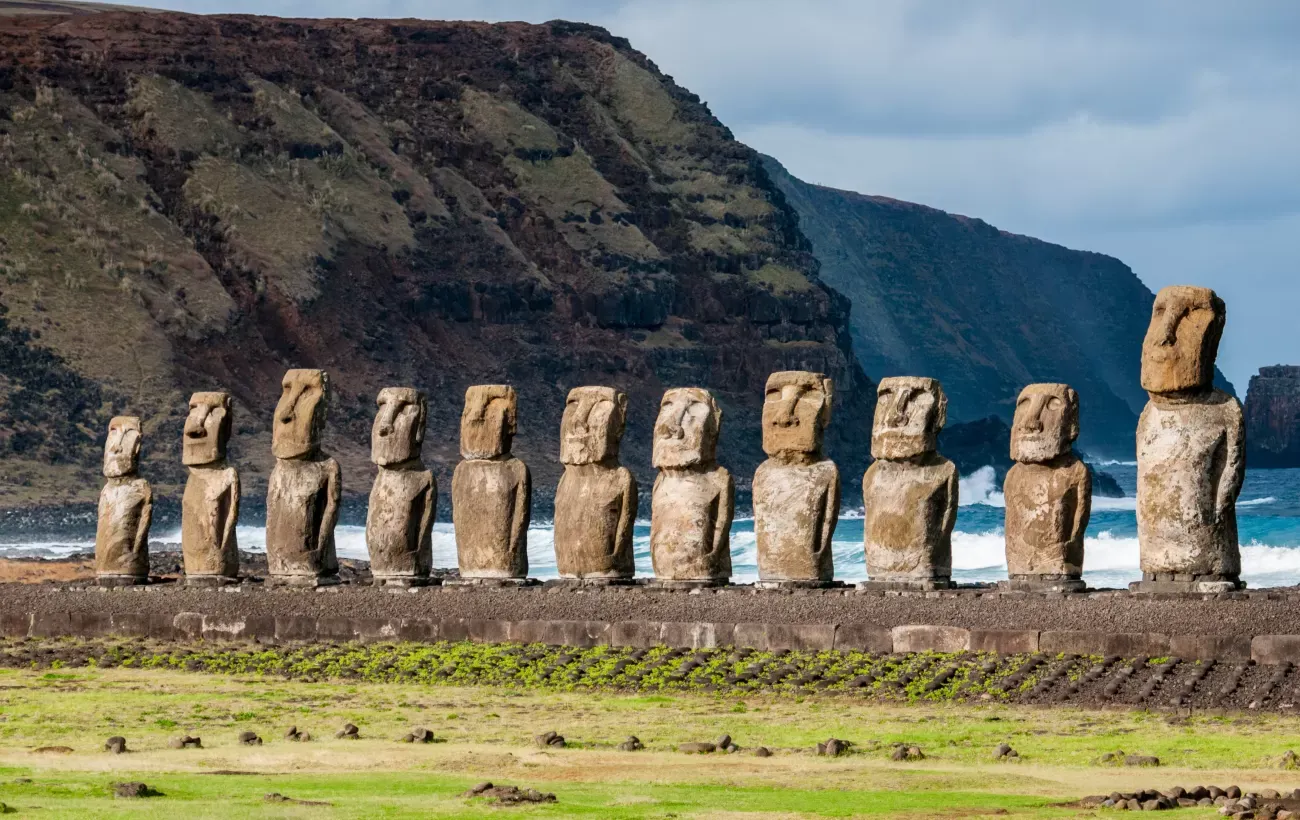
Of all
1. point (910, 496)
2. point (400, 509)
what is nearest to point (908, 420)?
point (910, 496)

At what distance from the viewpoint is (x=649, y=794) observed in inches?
473

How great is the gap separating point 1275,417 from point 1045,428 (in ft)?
386

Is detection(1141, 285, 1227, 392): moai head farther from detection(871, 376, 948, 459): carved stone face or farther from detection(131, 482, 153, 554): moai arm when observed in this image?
detection(131, 482, 153, 554): moai arm

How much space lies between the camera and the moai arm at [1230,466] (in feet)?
58.5

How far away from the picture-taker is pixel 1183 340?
18.0 m

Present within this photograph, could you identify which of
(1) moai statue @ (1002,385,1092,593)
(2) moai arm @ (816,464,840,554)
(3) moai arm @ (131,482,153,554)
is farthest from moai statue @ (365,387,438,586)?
(1) moai statue @ (1002,385,1092,593)

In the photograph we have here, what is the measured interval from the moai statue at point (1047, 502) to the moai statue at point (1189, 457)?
746mm

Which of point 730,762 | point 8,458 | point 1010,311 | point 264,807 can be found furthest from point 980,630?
point 1010,311

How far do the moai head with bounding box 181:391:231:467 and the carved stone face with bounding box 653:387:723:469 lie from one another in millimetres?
4828

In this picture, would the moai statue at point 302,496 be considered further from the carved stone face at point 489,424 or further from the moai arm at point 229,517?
the carved stone face at point 489,424

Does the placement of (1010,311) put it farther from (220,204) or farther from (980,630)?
(980,630)

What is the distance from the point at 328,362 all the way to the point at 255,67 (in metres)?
19.2

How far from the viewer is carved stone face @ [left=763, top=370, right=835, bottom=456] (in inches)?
782

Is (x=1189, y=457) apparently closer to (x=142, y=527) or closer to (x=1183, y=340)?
(x=1183, y=340)
